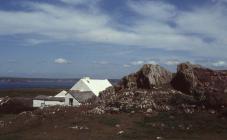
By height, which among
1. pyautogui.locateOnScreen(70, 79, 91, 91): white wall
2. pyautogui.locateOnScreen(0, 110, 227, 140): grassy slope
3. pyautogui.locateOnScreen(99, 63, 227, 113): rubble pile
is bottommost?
pyautogui.locateOnScreen(0, 110, 227, 140): grassy slope

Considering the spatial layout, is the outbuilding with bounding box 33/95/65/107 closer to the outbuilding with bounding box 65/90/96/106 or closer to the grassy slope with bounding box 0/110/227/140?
the outbuilding with bounding box 65/90/96/106

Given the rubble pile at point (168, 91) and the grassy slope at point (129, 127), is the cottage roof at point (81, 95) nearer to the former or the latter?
the rubble pile at point (168, 91)

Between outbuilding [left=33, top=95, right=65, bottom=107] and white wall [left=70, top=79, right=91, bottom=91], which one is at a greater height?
white wall [left=70, top=79, right=91, bottom=91]

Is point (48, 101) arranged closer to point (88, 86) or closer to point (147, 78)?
point (88, 86)

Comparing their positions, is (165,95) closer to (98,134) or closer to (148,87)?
(148,87)

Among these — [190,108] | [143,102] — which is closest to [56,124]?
[143,102]

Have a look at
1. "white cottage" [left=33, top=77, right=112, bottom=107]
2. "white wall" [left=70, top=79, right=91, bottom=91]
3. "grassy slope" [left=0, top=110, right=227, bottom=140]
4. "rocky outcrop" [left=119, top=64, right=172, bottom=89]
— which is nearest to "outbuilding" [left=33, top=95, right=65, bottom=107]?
"white cottage" [left=33, top=77, right=112, bottom=107]

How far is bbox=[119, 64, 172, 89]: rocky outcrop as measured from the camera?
56.8m

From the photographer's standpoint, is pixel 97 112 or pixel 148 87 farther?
pixel 148 87

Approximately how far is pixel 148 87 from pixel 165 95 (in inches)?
251

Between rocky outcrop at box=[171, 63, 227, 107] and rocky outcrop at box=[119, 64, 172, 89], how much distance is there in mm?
1832

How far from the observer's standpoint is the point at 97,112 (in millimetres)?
46156

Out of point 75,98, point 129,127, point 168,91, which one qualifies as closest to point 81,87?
point 75,98

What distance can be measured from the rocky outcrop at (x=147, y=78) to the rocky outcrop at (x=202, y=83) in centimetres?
183
